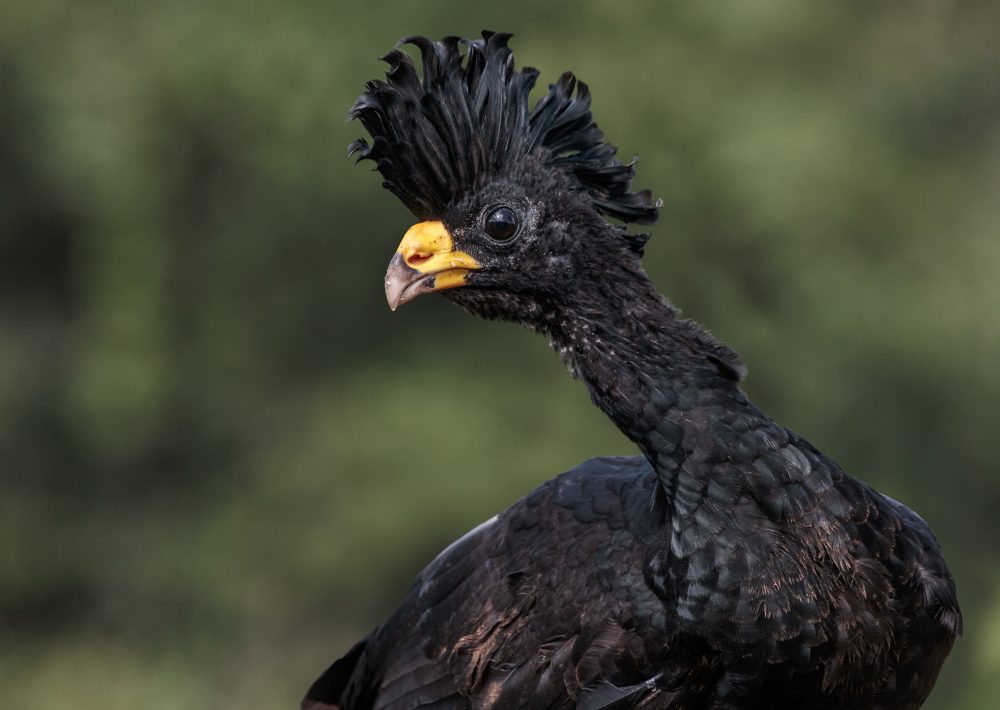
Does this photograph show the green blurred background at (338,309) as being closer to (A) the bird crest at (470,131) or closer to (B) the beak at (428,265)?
(A) the bird crest at (470,131)

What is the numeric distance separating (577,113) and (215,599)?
6.83 m

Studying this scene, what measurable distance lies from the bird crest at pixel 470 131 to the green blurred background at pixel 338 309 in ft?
14.7

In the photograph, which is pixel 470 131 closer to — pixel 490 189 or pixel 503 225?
pixel 490 189

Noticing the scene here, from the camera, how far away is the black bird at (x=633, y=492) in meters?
3.35

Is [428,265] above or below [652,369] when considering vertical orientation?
above

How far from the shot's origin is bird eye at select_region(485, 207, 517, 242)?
11.6 feet

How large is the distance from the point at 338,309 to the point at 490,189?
5843mm

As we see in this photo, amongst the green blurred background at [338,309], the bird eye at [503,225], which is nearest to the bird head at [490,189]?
the bird eye at [503,225]

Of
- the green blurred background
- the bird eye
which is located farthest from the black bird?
the green blurred background

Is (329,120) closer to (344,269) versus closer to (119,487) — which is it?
(344,269)

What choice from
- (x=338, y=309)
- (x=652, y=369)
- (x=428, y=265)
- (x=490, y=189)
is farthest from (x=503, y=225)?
(x=338, y=309)

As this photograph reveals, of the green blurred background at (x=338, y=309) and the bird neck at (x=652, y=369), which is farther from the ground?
the green blurred background at (x=338, y=309)

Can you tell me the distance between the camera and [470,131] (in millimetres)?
3557

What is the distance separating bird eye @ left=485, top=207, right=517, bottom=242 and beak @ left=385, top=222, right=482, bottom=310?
0.09 meters
